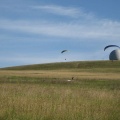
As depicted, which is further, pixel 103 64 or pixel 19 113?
pixel 103 64

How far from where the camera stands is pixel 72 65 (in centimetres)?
11850

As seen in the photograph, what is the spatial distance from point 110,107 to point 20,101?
3.48m

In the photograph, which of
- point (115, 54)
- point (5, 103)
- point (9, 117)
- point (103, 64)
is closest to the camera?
point (9, 117)

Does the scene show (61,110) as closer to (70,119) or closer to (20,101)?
(70,119)

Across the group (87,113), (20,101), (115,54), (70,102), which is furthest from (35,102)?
(115,54)

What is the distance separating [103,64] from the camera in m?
116

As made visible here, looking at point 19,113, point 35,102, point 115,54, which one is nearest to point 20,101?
point 35,102

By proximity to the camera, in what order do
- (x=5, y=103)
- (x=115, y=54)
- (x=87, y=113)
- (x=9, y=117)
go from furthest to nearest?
(x=115, y=54)
(x=5, y=103)
(x=87, y=113)
(x=9, y=117)

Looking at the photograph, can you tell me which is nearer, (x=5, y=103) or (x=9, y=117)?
(x=9, y=117)

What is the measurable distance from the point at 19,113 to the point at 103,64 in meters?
105

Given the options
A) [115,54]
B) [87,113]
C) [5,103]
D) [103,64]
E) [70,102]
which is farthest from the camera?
[115,54]

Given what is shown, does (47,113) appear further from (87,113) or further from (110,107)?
(110,107)

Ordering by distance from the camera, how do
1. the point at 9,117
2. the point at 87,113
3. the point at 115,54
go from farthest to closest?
the point at 115,54 → the point at 87,113 → the point at 9,117

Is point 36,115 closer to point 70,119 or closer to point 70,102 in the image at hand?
point 70,119
